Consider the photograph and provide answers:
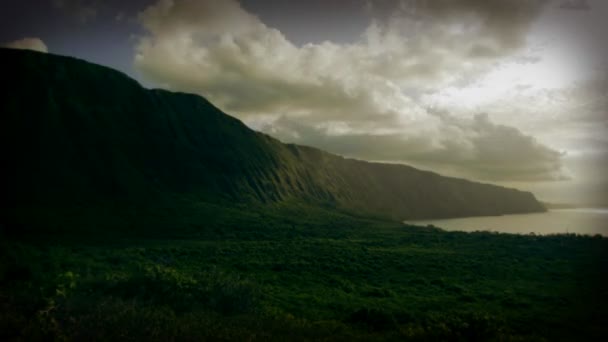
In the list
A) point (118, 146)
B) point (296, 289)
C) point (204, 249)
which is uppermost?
point (118, 146)

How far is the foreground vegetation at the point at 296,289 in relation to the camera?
34.3 feet

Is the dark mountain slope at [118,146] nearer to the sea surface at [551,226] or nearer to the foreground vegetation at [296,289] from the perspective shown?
the foreground vegetation at [296,289]

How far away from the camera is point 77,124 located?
75750mm

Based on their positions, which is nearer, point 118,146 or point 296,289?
point 296,289

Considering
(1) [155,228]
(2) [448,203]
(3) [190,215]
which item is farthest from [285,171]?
(2) [448,203]

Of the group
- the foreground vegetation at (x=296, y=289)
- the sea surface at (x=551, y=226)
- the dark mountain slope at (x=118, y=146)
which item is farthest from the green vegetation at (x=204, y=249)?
the sea surface at (x=551, y=226)

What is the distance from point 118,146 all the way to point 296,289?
68110 millimetres

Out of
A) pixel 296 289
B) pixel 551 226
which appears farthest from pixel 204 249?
pixel 551 226

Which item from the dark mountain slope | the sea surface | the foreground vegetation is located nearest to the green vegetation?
the foreground vegetation

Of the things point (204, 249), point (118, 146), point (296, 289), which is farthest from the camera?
point (118, 146)

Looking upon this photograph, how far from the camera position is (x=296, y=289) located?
945 inches

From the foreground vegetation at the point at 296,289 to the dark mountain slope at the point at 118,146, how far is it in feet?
76.6

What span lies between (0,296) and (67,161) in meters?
68.1

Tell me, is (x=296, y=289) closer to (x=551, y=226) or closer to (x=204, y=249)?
(x=204, y=249)
